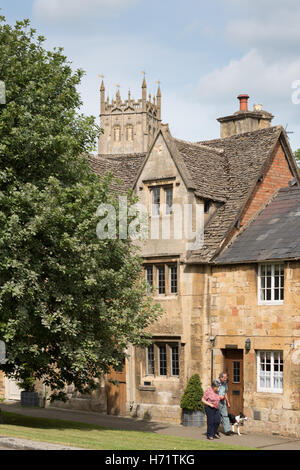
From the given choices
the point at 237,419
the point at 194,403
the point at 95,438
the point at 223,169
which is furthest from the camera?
the point at 223,169

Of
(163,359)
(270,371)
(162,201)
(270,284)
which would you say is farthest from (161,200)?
(270,371)

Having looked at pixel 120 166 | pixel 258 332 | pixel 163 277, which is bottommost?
pixel 258 332

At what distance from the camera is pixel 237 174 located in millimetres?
33312

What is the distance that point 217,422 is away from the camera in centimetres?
2558

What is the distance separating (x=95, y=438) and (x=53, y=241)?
5.64 meters

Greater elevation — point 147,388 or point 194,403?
point 147,388

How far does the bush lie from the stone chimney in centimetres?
1377

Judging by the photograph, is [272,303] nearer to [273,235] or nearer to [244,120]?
[273,235]

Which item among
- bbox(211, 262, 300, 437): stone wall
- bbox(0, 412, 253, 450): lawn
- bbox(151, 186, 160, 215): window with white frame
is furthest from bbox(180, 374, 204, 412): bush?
bbox(151, 186, 160, 215): window with white frame

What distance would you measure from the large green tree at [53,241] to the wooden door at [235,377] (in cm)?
516

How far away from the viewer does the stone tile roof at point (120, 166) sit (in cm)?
3742

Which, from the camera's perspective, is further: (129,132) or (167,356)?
(129,132)

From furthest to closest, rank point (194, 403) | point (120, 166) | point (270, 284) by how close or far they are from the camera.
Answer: point (120, 166) < point (194, 403) < point (270, 284)

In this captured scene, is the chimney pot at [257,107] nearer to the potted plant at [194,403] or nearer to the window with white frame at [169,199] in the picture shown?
the window with white frame at [169,199]
